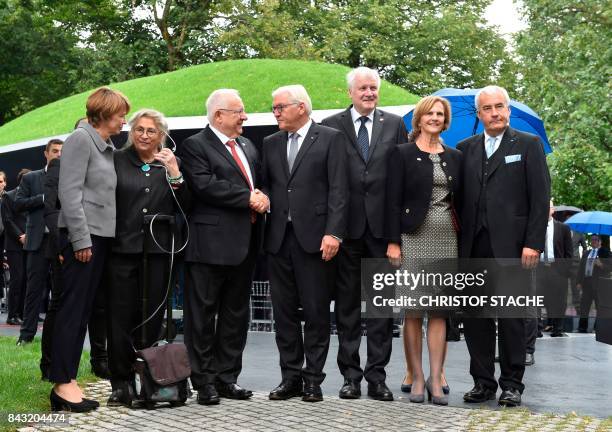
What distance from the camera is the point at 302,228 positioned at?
7867 mm

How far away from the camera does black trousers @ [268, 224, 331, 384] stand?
796cm

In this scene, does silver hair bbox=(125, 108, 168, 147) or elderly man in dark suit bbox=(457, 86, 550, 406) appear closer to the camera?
silver hair bbox=(125, 108, 168, 147)

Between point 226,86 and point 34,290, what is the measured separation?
797cm

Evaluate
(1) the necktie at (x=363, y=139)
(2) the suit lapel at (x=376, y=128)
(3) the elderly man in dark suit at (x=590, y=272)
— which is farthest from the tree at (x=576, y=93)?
(1) the necktie at (x=363, y=139)

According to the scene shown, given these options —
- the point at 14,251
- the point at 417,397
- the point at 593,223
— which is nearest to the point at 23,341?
the point at 14,251

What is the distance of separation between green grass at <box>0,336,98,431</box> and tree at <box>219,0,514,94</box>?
101ft

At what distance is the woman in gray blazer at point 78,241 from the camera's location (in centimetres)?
723

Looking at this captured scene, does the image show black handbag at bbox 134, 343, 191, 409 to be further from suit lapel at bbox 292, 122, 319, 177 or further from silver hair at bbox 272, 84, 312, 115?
silver hair at bbox 272, 84, 312, 115

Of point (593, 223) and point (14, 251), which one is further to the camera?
point (593, 223)

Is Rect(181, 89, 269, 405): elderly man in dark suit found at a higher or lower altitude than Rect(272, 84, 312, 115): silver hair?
lower

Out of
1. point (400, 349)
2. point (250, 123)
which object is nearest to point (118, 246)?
point (400, 349)

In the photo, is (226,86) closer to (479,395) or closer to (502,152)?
(502,152)

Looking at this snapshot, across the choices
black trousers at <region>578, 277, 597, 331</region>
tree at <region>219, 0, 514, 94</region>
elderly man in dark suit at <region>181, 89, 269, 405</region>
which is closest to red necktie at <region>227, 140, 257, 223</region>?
elderly man in dark suit at <region>181, 89, 269, 405</region>

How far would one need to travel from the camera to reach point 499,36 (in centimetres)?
4662
